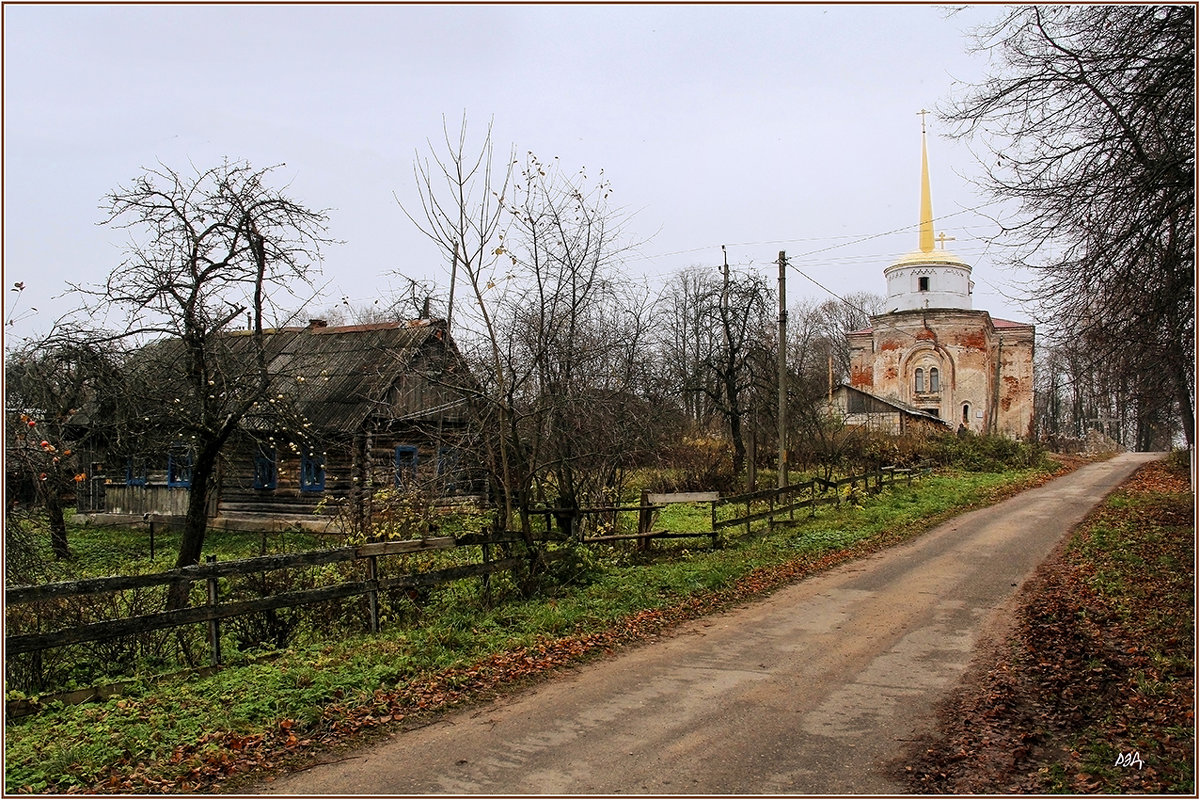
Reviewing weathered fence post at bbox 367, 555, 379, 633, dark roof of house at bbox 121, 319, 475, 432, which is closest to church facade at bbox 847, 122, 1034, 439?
dark roof of house at bbox 121, 319, 475, 432

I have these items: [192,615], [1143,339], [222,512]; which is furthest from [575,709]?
[222,512]

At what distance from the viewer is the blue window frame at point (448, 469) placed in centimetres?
1128

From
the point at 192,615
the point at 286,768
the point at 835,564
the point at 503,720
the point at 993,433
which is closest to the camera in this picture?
the point at 286,768

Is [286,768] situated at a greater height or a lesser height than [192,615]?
lesser

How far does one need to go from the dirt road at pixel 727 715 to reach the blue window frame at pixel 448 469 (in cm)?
374

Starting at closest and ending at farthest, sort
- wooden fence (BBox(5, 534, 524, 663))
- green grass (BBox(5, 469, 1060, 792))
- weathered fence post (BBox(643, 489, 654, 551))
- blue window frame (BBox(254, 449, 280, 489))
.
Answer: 1. green grass (BBox(5, 469, 1060, 792))
2. wooden fence (BBox(5, 534, 524, 663))
3. weathered fence post (BBox(643, 489, 654, 551))
4. blue window frame (BBox(254, 449, 280, 489))

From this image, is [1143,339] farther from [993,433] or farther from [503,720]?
[993,433]

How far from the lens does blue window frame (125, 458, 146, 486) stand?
22.9 metres

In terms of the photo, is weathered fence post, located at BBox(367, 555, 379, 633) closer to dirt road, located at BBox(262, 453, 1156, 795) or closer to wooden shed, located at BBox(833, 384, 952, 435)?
dirt road, located at BBox(262, 453, 1156, 795)

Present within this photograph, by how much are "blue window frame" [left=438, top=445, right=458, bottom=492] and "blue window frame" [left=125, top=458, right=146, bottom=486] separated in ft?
47.4

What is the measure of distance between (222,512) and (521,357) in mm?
14586

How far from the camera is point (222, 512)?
74.6ft

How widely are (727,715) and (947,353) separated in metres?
41.0

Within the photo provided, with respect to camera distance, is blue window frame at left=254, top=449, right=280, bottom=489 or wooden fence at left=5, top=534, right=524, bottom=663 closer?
wooden fence at left=5, top=534, right=524, bottom=663
